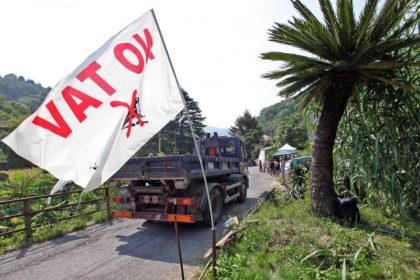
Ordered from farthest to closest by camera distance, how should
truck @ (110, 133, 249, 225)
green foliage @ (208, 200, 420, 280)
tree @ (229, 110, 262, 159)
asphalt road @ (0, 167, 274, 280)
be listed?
tree @ (229, 110, 262, 159) < truck @ (110, 133, 249, 225) < asphalt road @ (0, 167, 274, 280) < green foliage @ (208, 200, 420, 280)

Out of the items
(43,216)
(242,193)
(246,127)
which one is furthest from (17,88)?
(242,193)

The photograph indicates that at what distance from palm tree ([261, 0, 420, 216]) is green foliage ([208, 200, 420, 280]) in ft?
3.72

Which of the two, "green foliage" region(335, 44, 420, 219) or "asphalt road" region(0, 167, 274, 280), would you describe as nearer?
"asphalt road" region(0, 167, 274, 280)

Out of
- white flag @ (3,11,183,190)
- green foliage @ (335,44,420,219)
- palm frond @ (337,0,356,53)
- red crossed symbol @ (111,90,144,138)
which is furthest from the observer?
green foliage @ (335,44,420,219)

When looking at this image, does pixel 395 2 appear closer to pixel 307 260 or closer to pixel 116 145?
pixel 307 260

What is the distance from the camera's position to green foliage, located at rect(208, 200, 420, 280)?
12.1ft

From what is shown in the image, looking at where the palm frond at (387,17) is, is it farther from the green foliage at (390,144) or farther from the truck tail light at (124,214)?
the truck tail light at (124,214)

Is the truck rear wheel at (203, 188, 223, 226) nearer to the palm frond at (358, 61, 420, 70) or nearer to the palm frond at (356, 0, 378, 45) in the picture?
the palm frond at (358, 61, 420, 70)

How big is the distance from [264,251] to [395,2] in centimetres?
456

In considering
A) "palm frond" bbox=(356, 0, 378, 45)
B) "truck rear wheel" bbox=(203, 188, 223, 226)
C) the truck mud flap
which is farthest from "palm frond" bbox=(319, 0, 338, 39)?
the truck mud flap

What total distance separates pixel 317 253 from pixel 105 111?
342 cm

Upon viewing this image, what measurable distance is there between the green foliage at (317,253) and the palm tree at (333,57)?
44.6 inches

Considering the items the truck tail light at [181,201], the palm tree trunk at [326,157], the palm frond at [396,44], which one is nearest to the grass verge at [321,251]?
the palm tree trunk at [326,157]

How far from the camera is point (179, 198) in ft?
22.5
